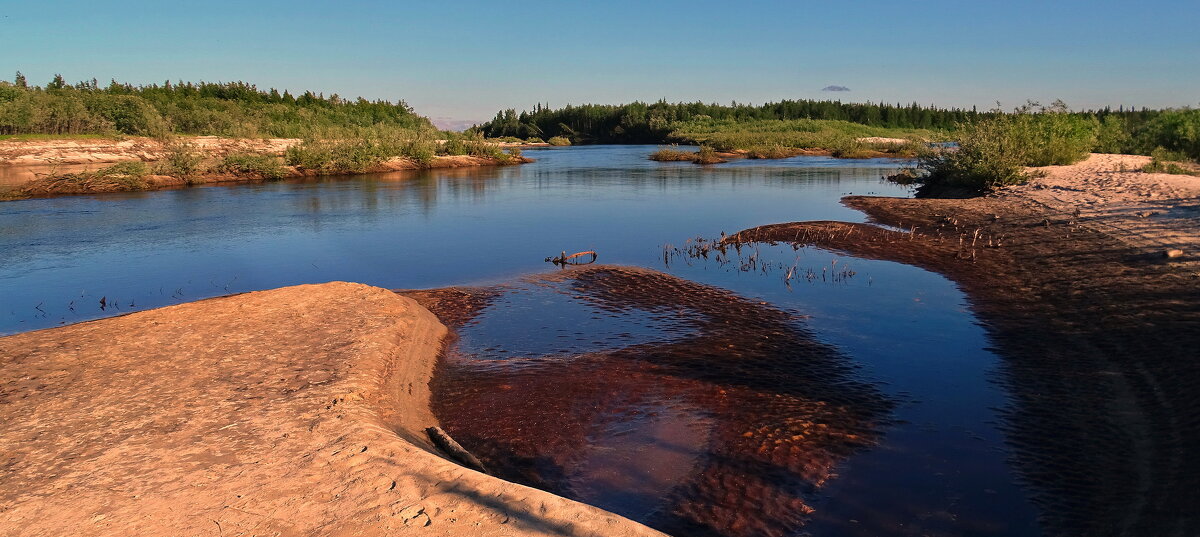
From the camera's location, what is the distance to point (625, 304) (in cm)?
1294

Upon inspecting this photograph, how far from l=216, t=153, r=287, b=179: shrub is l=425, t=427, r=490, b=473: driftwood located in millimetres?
40475

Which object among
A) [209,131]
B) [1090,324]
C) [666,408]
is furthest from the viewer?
[209,131]

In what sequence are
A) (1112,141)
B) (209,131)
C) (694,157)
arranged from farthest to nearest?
(694,157) < (209,131) < (1112,141)

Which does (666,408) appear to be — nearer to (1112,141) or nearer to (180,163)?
(1112,141)

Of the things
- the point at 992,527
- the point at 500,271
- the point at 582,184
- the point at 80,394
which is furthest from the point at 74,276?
the point at 582,184

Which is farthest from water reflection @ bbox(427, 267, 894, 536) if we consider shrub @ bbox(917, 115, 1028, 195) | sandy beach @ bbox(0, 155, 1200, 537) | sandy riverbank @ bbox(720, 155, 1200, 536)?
shrub @ bbox(917, 115, 1028, 195)

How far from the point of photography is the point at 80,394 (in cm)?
726

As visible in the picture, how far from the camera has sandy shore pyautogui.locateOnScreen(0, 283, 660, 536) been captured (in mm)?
4863

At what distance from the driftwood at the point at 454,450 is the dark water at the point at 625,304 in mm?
939

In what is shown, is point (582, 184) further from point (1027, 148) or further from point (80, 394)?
point (80, 394)

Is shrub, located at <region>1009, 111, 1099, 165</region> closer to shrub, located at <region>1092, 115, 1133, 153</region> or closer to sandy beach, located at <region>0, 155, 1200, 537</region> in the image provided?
shrub, located at <region>1092, 115, 1133, 153</region>

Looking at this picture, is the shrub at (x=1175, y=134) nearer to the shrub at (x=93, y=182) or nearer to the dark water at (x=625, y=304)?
the dark water at (x=625, y=304)

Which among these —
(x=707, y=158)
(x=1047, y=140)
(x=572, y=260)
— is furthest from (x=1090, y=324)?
(x=707, y=158)

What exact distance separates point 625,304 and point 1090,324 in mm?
7244
